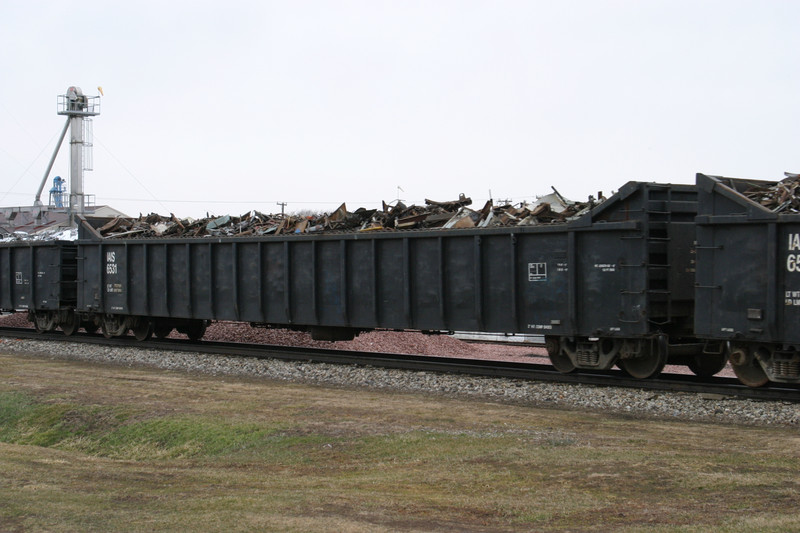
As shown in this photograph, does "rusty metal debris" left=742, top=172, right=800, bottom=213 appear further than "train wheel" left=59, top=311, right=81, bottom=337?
No

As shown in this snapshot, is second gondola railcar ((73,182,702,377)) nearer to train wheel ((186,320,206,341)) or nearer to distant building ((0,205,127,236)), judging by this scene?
train wheel ((186,320,206,341))

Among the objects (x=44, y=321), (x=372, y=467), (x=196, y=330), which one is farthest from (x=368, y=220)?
(x=44, y=321)

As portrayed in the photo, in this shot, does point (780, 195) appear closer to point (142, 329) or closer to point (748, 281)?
point (748, 281)

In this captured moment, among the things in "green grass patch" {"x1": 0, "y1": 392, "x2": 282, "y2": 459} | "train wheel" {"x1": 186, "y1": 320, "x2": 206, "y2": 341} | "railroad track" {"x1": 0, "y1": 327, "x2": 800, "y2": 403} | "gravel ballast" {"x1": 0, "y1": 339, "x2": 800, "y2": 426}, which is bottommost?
"green grass patch" {"x1": 0, "y1": 392, "x2": 282, "y2": 459}

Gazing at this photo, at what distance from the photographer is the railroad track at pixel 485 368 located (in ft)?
43.5

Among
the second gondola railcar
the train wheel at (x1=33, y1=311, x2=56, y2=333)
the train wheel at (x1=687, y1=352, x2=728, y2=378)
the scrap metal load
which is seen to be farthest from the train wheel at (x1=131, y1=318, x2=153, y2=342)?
A: the train wheel at (x1=687, y1=352, x2=728, y2=378)

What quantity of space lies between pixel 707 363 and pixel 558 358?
285cm

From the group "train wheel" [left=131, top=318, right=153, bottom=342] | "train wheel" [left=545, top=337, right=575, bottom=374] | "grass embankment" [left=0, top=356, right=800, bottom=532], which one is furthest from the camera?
"train wheel" [left=131, top=318, right=153, bottom=342]

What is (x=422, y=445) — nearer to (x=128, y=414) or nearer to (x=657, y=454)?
(x=657, y=454)

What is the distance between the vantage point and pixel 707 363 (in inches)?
623

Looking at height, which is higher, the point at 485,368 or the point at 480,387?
the point at 485,368

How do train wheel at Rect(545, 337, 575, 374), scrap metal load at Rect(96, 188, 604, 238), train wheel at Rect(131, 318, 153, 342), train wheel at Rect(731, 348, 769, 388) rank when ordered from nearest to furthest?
train wheel at Rect(731, 348, 769, 388)
train wheel at Rect(545, 337, 575, 374)
scrap metal load at Rect(96, 188, 604, 238)
train wheel at Rect(131, 318, 153, 342)

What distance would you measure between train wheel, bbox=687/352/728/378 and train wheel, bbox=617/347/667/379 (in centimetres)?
142

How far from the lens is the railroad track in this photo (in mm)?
13258
